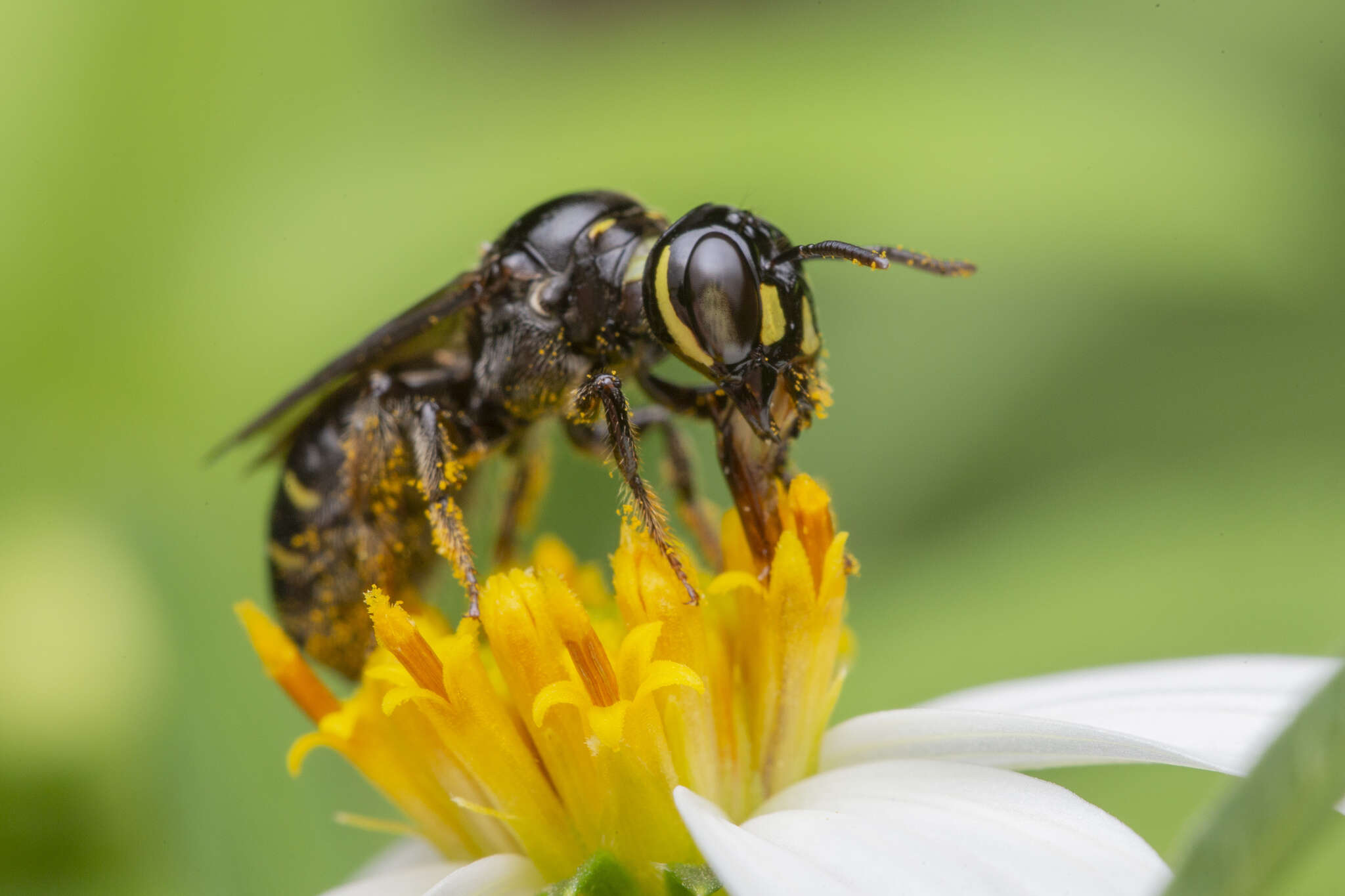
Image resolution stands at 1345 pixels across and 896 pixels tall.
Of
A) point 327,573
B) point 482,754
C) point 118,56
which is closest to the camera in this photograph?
point 482,754

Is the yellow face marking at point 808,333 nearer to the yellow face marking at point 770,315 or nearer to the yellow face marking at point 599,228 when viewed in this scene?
the yellow face marking at point 770,315

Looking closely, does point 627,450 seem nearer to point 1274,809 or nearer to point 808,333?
point 808,333

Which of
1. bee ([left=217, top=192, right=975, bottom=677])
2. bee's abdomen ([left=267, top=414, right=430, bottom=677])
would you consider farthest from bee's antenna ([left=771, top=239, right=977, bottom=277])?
bee's abdomen ([left=267, top=414, right=430, bottom=677])

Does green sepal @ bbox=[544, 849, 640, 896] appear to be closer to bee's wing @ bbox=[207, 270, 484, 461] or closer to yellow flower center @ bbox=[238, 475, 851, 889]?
yellow flower center @ bbox=[238, 475, 851, 889]

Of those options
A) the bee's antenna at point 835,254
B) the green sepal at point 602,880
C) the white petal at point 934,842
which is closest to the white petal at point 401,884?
the green sepal at point 602,880

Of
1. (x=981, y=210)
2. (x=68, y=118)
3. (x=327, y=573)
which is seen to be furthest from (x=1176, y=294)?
(x=68, y=118)

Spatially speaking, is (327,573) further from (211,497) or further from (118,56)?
(118,56)
